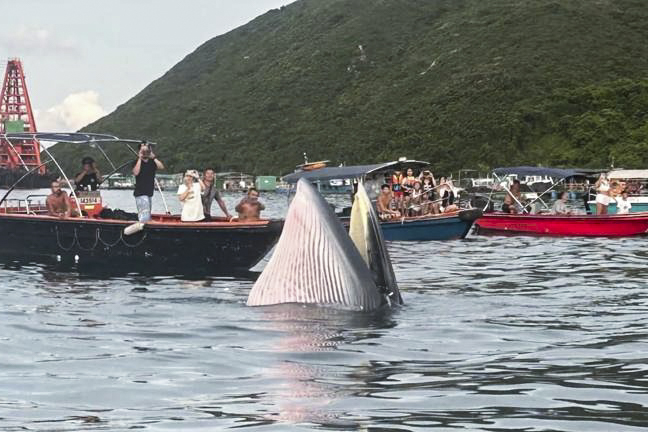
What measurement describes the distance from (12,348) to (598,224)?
903 inches

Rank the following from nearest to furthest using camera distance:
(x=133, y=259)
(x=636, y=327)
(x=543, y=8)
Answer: (x=636, y=327)
(x=133, y=259)
(x=543, y=8)

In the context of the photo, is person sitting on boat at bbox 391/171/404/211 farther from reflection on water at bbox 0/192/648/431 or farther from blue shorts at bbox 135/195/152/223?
reflection on water at bbox 0/192/648/431

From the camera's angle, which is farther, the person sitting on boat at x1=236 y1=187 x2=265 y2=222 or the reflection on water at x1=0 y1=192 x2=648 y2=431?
the person sitting on boat at x1=236 y1=187 x2=265 y2=222

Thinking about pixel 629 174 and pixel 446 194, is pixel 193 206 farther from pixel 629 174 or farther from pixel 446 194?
pixel 629 174

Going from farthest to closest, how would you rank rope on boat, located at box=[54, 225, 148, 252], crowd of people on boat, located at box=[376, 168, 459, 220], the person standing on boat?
1. crowd of people on boat, located at box=[376, 168, 459, 220]
2. rope on boat, located at box=[54, 225, 148, 252]
3. the person standing on boat

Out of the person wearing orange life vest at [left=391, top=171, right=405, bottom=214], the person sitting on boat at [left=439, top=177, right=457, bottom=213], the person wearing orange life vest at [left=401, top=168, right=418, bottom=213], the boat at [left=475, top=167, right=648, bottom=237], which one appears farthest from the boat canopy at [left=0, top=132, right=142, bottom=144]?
the boat at [left=475, top=167, right=648, bottom=237]

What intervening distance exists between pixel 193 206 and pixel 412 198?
12313 millimetres

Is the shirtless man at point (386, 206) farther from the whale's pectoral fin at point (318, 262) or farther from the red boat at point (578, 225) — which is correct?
the whale's pectoral fin at point (318, 262)

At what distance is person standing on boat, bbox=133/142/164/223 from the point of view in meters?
19.1

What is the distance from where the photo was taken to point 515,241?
28.9 metres

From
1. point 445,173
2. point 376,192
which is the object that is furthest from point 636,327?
point 445,173

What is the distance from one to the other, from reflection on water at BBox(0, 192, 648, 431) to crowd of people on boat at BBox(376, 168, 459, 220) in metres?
14.0

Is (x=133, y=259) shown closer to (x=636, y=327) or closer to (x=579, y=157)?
(x=636, y=327)

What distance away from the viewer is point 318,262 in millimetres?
10461
